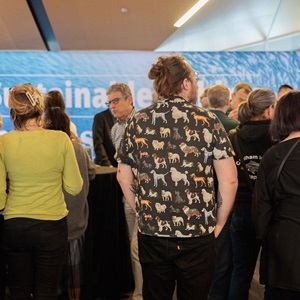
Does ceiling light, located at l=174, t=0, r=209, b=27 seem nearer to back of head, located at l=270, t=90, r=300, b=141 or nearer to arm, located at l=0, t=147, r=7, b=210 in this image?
back of head, located at l=270, t=90, r=300, b=141

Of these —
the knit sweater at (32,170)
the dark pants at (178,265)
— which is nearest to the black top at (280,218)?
the dark pants at (178,265)

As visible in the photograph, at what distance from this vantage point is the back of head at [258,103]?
2531mm

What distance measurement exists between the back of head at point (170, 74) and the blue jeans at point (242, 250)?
1.08m

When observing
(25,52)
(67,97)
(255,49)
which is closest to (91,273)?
(67,97)

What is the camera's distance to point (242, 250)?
2.65m

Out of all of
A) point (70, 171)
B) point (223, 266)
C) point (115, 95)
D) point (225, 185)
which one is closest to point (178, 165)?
point (225, 185)

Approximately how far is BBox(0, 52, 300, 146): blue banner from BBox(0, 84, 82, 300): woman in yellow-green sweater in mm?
4223

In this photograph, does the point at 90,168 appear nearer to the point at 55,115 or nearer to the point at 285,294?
the point at 55,115

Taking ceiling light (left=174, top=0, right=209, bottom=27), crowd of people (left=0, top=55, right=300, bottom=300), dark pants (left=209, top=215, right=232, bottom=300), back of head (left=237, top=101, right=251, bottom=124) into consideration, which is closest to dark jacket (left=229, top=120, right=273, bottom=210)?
back of head (left=237, top=101, right=251, bottom=124)

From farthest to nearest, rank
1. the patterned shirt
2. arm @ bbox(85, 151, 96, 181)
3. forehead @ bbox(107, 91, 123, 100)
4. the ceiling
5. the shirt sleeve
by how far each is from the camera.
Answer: the ceiling, forehead @ bbox(107, 91, 123, 100), arm @ bbox(85, 151, 96, 181), the shirt sleeve, the patterned shirt

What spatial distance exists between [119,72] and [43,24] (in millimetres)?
1369

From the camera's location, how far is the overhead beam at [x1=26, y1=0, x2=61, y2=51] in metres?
6.21

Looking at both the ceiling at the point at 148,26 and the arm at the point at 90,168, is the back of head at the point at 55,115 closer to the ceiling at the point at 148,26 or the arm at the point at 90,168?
the arm at the point at 90,168

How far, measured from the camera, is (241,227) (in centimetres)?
260
